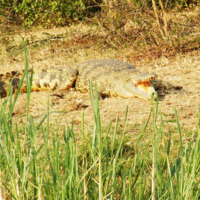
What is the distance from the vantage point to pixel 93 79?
543 centimetres

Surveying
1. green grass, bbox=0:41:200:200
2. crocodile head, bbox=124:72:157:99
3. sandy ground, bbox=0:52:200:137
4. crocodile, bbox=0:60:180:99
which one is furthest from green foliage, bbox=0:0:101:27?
green grass, bbox=0:41:200:200

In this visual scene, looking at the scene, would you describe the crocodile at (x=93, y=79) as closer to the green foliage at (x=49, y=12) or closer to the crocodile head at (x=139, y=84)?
the crocodile head at (x=139, y=84)

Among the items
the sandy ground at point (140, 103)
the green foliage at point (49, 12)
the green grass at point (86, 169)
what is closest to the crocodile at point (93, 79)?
the sandy ground at point (140, 103)

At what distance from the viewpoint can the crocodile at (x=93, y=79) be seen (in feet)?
16.1

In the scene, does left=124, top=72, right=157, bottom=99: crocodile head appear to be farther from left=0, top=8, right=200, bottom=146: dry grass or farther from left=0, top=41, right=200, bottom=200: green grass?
left=0, top=41, right=200, bottom=200: green grass

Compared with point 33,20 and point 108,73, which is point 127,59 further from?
Result: point 33,20

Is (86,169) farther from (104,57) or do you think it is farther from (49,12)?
(49,12)

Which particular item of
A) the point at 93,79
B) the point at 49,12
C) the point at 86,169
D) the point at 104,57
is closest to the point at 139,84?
the point at 93,79

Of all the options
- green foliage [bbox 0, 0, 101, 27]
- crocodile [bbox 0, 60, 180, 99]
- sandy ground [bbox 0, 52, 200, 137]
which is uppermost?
green foliage [bbox 0, 0, 101, 27]

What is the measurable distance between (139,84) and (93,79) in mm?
909

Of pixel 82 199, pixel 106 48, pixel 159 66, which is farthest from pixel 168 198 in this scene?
pixel 106 48

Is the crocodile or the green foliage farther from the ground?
the green foliage

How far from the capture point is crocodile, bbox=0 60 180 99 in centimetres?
492

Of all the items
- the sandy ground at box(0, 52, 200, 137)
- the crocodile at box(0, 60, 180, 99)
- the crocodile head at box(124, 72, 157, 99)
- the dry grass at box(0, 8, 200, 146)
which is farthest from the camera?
the crocodile at box(0, 60, 180, 99)
